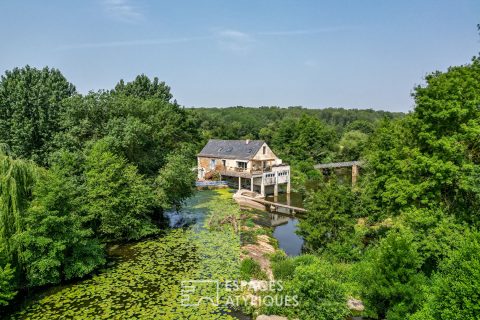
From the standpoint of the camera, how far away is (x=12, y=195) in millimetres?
14477

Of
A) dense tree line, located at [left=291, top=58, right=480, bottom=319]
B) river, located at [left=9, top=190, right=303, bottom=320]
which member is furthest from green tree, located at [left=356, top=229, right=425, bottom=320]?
river, located at [left=9, top=190, right=303, bottom=320]

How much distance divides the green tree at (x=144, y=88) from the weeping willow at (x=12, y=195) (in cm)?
2483

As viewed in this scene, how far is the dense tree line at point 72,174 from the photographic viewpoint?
47.4ft

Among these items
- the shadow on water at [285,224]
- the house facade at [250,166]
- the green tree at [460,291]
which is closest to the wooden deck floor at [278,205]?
the shadow on water at [285,224]

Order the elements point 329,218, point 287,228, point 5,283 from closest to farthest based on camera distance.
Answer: point 5,283 → point 329,218 → point 287,228

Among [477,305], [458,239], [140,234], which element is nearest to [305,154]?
[140,234]

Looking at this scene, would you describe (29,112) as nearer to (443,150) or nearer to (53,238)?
(53,238)

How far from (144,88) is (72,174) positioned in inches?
861

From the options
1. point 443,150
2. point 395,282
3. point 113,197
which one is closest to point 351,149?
point 443,150

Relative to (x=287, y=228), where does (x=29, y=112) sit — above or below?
above

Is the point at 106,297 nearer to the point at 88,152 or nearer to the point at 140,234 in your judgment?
the point at 140,234

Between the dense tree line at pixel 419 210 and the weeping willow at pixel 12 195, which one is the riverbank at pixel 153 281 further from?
the dense tree line at pixel 419 210

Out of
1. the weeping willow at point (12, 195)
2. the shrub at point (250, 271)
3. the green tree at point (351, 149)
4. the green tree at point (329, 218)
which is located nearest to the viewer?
the weeping willow at point (12, 195)

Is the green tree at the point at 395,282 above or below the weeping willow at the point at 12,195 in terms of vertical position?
below
